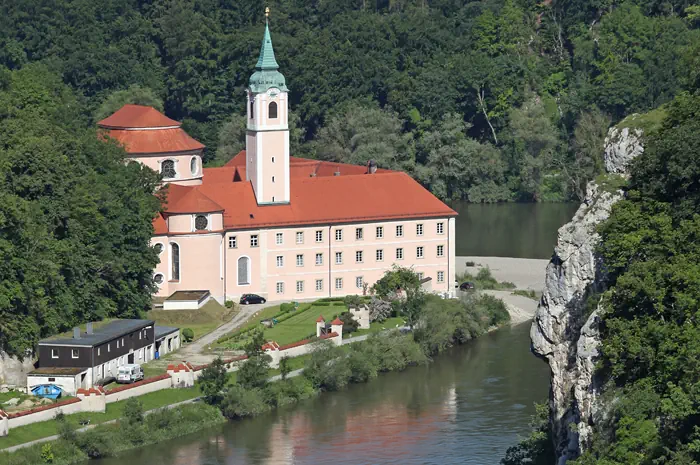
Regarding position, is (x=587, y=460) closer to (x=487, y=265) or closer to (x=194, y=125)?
(x=487, y=265)

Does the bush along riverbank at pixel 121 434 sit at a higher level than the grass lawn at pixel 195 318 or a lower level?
lower

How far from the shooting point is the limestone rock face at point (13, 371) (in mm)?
85000

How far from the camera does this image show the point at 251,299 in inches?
4018

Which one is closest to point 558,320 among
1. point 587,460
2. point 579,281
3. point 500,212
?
point 579,281

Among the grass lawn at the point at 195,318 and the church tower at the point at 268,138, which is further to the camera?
the church tower at the point at 268,138

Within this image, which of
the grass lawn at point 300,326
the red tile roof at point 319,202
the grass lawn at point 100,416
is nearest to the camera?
the grass lawn at point 100,416

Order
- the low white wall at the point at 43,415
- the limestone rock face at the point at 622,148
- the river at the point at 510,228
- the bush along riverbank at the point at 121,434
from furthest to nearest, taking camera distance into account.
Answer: the river at the point at 510,228 < the low white wall at the point at 43,415 < the bush along riverbank at the point at 121,434 < the limestone rock face at the point at 622,148

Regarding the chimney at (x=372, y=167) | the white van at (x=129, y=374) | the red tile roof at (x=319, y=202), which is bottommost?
the white van at (x=129, y=374)

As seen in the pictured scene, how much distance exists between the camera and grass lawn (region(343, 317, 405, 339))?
96438 mm

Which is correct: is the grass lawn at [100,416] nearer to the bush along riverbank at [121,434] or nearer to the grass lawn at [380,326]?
the bush along riverbank at [121,434]

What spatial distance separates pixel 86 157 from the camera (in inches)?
3819

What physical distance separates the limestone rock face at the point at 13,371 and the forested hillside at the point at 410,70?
48940 millimetres

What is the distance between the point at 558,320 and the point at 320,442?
57.6 ft

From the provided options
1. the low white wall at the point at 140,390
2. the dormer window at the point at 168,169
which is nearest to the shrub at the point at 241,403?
the low white wall at the point at 140,390
